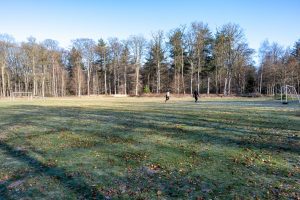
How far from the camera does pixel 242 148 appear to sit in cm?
1088

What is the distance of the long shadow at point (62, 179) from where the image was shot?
6984 mm

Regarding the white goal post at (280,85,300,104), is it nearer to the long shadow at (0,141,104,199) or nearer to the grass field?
the grass field

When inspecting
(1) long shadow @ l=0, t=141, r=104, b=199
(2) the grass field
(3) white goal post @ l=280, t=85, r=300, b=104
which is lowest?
(1) long shadow @ l=0, t=141, r=104, b=199

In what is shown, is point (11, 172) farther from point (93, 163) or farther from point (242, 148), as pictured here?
point (242, 148)

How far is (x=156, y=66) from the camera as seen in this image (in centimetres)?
7881

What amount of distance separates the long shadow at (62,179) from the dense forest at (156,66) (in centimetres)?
5902

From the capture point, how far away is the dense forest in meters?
69.9

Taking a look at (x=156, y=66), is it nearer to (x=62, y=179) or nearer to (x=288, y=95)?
(x=288, y=95)

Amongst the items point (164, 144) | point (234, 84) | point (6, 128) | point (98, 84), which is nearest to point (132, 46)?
A: point (98, 84)

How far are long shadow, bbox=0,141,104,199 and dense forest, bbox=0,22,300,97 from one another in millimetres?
59021

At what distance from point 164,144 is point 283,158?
169 inches

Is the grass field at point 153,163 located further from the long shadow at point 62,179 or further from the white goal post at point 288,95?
the white goal post at point 288,95

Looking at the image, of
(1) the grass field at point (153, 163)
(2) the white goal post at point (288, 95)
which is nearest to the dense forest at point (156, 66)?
(2) the white goal post at point (288, 95)

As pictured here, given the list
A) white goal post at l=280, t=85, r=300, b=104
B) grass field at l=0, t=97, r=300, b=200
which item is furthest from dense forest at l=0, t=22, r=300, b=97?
grass field at l=0, t=97, r=300, b=200
